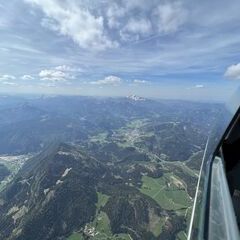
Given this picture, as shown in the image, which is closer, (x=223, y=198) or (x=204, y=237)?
(x=204, y=237)

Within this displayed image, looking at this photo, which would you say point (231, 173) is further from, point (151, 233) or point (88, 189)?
point (88, 189)

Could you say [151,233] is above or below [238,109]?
below

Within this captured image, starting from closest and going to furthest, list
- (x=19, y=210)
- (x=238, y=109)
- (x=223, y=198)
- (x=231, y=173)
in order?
1. (x=223, y=198)
2. (x=238, y=109)
3. (x=231, y=173)
4. (x=19, y=210)

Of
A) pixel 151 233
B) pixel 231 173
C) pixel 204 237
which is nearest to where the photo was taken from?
pixel 204 237

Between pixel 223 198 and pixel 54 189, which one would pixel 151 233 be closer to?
pixel 54 189

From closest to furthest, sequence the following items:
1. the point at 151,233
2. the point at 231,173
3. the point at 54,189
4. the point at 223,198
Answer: the point at 223,198, the point at 231,173, the point at 151,233, the point at 54,189

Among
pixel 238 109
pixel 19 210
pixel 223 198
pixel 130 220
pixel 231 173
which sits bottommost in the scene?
pixel 19 210

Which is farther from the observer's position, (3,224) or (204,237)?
(3,224)

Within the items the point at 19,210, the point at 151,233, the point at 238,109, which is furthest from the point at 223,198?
the point at 19,210

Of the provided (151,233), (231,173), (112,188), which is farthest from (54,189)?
(231,173)
